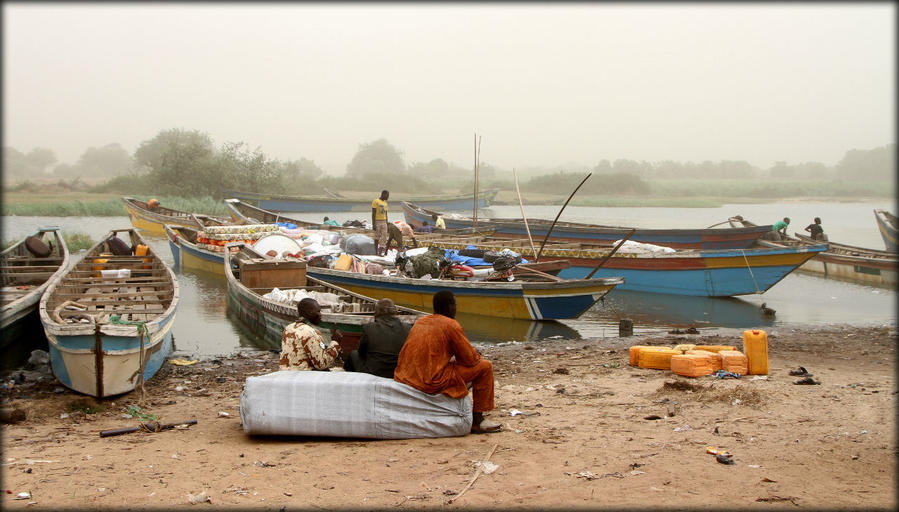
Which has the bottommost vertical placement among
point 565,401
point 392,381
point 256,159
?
point 565,401

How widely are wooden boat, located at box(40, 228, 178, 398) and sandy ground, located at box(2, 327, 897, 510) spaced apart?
0.30 metres

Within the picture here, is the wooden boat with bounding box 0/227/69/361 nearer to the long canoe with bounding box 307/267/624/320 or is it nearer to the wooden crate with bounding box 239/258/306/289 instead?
the wooden crate with bounding box 239/258/306/289

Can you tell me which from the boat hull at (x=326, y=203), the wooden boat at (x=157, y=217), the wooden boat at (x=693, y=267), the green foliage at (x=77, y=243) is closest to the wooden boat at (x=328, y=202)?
the boat hull at (x=326, y=203)

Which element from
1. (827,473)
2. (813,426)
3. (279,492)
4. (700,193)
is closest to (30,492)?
(279,492)

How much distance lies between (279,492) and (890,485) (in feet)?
12.0

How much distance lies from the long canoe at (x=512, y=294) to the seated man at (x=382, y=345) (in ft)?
20.2

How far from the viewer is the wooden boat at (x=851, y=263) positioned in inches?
702

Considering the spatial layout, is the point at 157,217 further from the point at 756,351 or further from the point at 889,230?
the point at 889,230

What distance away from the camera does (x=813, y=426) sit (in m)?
5.68

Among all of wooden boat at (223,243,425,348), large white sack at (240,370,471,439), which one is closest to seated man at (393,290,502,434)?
large white sack at (240,370,471,439)

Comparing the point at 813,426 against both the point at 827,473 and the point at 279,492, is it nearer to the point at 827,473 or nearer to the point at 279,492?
the point at 827,473

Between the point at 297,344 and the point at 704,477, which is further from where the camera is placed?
the point at 297,344

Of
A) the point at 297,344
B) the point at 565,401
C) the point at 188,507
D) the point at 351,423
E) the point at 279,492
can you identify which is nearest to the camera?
the point at 188,507

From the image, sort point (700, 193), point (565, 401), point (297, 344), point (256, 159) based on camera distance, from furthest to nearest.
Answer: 1. point (700, 193)
2. point (256, 159)
3. point (565, 401)
4. point (297, 344)
